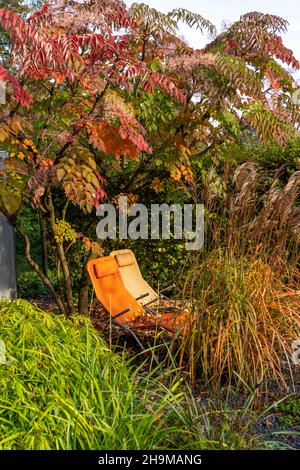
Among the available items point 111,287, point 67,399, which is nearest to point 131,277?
point 111,287

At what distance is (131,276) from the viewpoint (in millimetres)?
6129

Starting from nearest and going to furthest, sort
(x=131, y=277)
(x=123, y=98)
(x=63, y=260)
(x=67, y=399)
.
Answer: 1. (x=67, y=399)
2. (x=123, y=98)
3. (x=63, y=260)
4. (x=131, y=277)

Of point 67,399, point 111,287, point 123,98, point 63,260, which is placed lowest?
point 67,399

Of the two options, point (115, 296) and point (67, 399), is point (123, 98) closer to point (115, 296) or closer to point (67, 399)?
point (115, 296)

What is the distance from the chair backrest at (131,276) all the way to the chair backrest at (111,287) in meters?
0.26

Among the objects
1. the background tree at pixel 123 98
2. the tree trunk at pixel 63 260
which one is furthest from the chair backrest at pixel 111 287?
the tree trunk at pixel 63 260

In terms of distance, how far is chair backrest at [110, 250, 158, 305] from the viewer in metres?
6.00

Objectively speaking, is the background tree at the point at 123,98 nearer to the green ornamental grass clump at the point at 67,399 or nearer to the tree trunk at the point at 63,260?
the tree trunk at the point at 63,260

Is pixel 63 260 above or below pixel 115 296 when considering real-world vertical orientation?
above

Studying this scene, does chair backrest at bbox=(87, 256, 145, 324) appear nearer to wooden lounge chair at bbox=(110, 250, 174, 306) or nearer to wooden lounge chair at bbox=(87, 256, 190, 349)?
wooden lounge chair at bbox=(87, 256, 190, 349)

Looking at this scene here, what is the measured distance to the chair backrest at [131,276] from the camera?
5996 millimetres

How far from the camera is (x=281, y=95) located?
6168 millimetres

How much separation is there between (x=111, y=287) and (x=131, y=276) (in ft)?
1.74

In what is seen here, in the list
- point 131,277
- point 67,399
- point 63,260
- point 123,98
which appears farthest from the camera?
point 131,277
